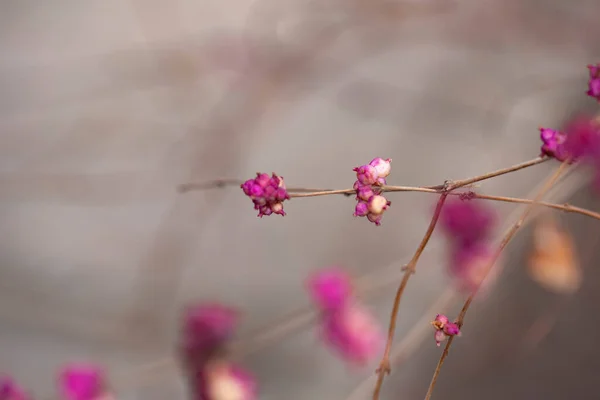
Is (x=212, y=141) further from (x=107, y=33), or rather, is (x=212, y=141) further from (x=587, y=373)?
(x=587, y=373)

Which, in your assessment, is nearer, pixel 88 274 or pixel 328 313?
pixel 328 313

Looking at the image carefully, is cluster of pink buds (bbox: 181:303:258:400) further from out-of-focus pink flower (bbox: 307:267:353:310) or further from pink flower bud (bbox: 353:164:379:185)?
pink flower bud (bbox: 353:164:379:185)

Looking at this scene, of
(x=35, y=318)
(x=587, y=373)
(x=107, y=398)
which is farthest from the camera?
(x=35, y=318)

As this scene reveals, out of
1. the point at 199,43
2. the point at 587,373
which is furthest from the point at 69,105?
the point at 587,373

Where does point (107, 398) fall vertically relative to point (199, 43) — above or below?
below

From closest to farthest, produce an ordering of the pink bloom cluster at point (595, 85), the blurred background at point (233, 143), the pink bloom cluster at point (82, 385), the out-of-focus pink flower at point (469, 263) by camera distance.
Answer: the pink bloom cluster at point (595, 85) < the out-of-focus pink flower at point (469, 263) < the pink bloom cluster at point (82, 385) < the blurred background at point (233, 143)

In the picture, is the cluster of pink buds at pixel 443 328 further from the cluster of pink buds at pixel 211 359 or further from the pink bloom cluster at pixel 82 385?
the pink bloom cluster at pixel 82 385

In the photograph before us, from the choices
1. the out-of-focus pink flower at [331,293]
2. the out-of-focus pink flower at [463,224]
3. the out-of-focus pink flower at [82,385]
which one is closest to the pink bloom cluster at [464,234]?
the out-of-focus pink flower at [463,224]
